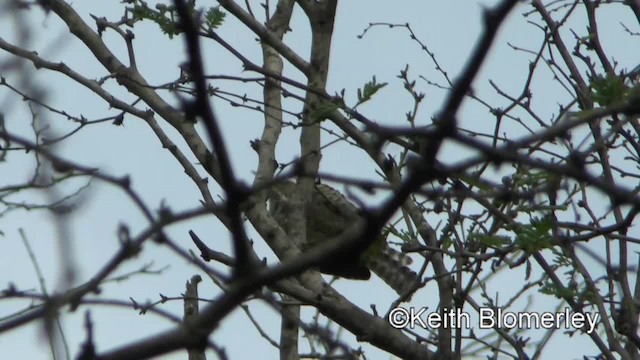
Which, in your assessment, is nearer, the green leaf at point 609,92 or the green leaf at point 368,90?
the green leaf at point 609,92

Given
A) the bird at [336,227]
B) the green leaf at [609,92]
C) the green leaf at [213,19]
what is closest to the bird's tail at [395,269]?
the bird at [336,227]

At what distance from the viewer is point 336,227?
835 cm

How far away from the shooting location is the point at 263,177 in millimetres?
5973

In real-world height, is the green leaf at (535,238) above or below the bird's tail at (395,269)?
below

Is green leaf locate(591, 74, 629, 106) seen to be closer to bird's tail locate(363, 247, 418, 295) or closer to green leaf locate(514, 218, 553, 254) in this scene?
green leaf locate(514, 218, 553, 254)

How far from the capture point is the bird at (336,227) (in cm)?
655

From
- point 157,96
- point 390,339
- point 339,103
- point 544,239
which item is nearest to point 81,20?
point 157,96

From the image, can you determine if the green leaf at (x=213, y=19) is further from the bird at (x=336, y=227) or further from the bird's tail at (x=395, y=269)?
the bird's tail at (x=395, y=269)

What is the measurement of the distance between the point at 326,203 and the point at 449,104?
6.85 m

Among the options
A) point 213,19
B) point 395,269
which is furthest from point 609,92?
point 395,269

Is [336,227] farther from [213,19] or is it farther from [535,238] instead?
[535,238]

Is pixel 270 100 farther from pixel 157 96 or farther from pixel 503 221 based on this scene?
pixel 503 221

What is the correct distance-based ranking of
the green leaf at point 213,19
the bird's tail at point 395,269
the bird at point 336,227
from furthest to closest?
1. the bird's tail at point 395,269
2. the bird at point 336,227
3. the green leaf at point 213,19

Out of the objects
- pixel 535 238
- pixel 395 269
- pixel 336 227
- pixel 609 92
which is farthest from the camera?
pixel 336 227
